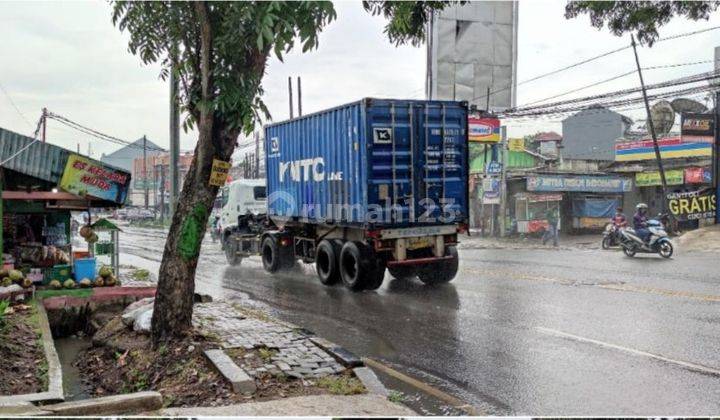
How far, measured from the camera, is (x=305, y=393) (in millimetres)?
5961

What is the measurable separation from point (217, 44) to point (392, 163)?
19.1 feet

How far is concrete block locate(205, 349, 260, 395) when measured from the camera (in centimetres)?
597

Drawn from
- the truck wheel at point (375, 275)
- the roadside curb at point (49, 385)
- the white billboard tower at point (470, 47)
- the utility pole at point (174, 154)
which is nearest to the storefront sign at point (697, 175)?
the white billboard tower at point (470, 47)

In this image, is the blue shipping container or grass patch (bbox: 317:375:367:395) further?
the blue shipping container

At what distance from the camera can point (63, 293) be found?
10359mm

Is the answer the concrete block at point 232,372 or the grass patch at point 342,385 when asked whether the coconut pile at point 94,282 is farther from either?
the grass patch at point 342,385

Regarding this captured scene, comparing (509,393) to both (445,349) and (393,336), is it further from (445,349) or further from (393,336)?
(393,336)

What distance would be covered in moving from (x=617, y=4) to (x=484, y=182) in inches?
977

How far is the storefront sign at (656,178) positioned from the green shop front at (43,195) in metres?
28.6

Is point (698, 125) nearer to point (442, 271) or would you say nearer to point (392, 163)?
point (442, 271)

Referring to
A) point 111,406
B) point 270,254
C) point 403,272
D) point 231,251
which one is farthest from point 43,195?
point 231,251

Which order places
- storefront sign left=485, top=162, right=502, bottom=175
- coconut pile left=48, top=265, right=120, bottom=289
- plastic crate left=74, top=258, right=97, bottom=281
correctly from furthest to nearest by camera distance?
storefront sign left=485, top=162, right=502, bottom=175
plastic crate left=74, top=258, right=97, bottom=281
coconut pile left=48, top=265, right=120, bottom=289

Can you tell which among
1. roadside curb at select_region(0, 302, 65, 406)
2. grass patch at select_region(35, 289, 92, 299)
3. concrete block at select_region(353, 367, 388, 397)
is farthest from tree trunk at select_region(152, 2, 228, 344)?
grass patch at select_region(35, 289, 92, 299)

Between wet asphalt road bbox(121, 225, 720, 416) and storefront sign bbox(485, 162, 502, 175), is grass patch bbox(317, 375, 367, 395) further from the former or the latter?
storefront sign bbox(485, 162, 502, 175)
